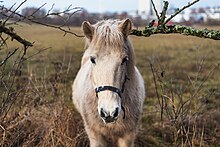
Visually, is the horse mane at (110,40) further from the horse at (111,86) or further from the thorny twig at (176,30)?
the thorny twig at (176,30)

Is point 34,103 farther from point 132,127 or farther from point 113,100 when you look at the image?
point 113,100

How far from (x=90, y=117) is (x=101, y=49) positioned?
1016 mm

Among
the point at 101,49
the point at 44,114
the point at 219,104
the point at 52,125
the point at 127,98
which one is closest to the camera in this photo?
the point at 101,49

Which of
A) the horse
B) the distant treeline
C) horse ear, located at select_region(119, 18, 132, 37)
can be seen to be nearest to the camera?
the distant treeline

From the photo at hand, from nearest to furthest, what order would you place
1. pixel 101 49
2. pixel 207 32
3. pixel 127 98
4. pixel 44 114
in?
pixel 207 32 < pixel 101 49 < pixel 127 98 < pixel 44 114

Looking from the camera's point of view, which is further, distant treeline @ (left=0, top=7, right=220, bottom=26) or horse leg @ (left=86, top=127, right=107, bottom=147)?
horse leg @ (left=86, top=127, right=107, bottom=147)

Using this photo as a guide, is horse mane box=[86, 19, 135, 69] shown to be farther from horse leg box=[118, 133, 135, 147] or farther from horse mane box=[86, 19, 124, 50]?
horse leg box=[118, 133, 135, 147]

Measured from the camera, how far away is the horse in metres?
3.43

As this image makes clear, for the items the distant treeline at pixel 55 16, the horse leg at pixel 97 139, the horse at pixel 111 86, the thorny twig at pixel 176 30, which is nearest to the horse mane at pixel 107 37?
the horse at pixel 111 86

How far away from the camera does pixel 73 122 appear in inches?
213

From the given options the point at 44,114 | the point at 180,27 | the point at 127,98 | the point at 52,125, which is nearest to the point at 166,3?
the point at 180,27

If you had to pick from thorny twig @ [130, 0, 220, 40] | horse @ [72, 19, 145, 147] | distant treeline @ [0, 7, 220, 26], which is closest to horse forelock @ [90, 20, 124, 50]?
horse @ [72, 19, 145, 147]

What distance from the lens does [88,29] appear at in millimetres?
3889

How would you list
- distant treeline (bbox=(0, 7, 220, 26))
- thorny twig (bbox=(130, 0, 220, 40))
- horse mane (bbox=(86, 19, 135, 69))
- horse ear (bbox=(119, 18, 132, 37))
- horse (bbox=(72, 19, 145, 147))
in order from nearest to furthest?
thorny twig (bbox=(130, 0, 220, 40)), distant treeline (bbox=(0, 7, 220, 26)), horse (bbox=(72, 19, 145, 147)), horse mane (bbox=(86, 19, 135, 69)), horse ear (bbox=(119, 18, 132, 37))
